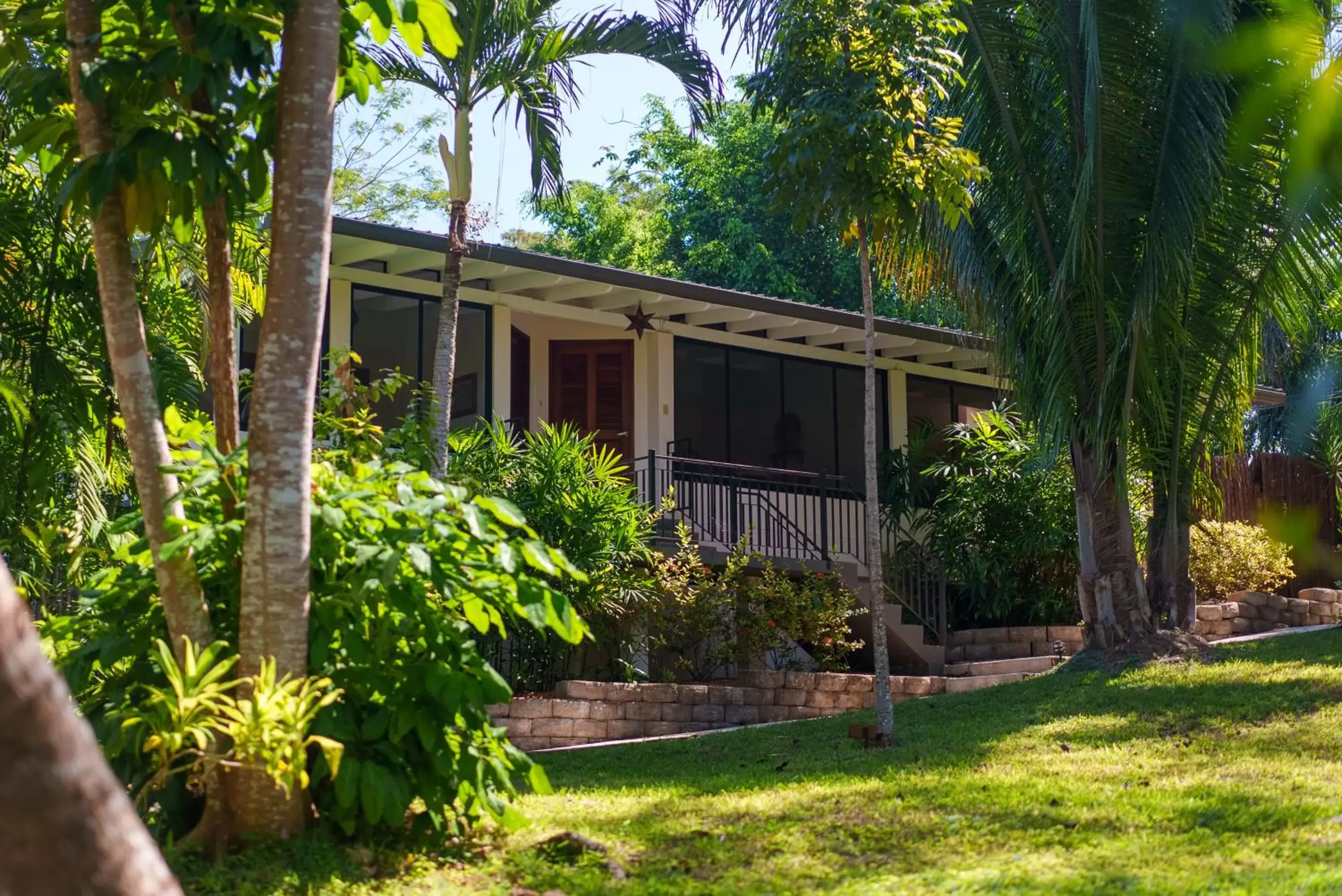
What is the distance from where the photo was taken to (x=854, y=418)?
1839cm

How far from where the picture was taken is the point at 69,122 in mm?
5520

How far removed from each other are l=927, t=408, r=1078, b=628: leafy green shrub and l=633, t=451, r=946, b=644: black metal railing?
1.49ft

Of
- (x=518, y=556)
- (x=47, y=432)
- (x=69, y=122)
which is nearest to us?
(x=518, y=556)

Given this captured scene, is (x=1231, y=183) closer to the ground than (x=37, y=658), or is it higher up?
higher up

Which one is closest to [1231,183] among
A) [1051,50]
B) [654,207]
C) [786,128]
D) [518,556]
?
[1051,50]

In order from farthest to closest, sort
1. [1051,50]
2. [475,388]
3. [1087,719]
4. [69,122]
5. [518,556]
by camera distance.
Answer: [475,388] → [1051,50] → [1087,719] → [69,122] → [518,556]

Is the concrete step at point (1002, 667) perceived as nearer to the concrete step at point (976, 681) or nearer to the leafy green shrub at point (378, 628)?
the concrete step at point (976, 681)

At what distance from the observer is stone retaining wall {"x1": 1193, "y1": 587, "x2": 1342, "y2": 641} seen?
14492mm

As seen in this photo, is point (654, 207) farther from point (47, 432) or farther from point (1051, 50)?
point (47, 432)

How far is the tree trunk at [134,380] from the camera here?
4984 millimetres

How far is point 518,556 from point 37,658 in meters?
3.09

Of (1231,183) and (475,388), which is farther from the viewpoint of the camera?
(475,388)

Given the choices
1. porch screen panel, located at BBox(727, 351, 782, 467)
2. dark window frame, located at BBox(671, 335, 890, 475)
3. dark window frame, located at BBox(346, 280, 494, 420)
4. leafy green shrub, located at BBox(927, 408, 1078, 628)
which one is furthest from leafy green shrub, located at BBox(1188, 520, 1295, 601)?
dark window frame, located at BBox(346, 280, 494, 420)

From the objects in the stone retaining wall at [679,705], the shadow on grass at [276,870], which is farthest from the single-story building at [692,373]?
the shadow on grass at [276,870]
